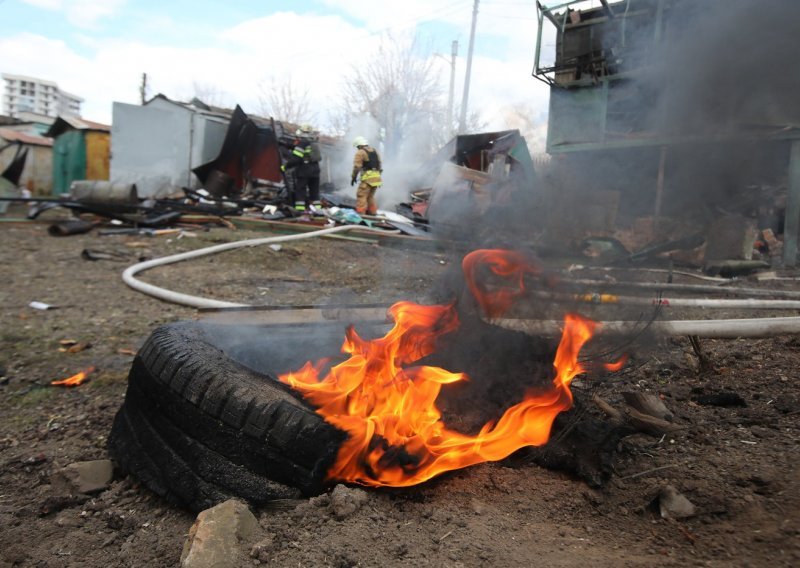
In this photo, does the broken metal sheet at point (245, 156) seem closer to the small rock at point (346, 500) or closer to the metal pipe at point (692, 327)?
the metal pipe at point (692, 327)

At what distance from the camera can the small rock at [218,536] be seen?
4.96ft

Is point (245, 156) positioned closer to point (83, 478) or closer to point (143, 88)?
point (83, 478)

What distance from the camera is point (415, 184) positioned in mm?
17062

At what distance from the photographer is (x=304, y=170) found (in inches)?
542

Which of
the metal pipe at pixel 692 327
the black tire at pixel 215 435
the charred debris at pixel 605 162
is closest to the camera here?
the black tire at pixel 215 435

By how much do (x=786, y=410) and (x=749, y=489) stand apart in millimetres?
928

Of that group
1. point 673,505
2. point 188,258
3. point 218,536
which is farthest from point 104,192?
point 673,505

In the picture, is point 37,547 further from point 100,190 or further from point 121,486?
point 100,190

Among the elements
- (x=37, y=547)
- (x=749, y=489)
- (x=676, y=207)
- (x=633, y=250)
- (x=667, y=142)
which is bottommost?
(x=37, y=547)

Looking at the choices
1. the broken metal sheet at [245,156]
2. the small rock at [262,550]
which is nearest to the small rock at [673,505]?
the small rock at [262,550]

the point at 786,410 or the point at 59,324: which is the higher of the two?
the point at 786,410

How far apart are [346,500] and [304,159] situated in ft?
41.6


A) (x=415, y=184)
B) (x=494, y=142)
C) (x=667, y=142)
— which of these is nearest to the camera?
(x=667, y=142)

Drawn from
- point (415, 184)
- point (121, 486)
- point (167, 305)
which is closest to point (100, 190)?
point (167, 305)
